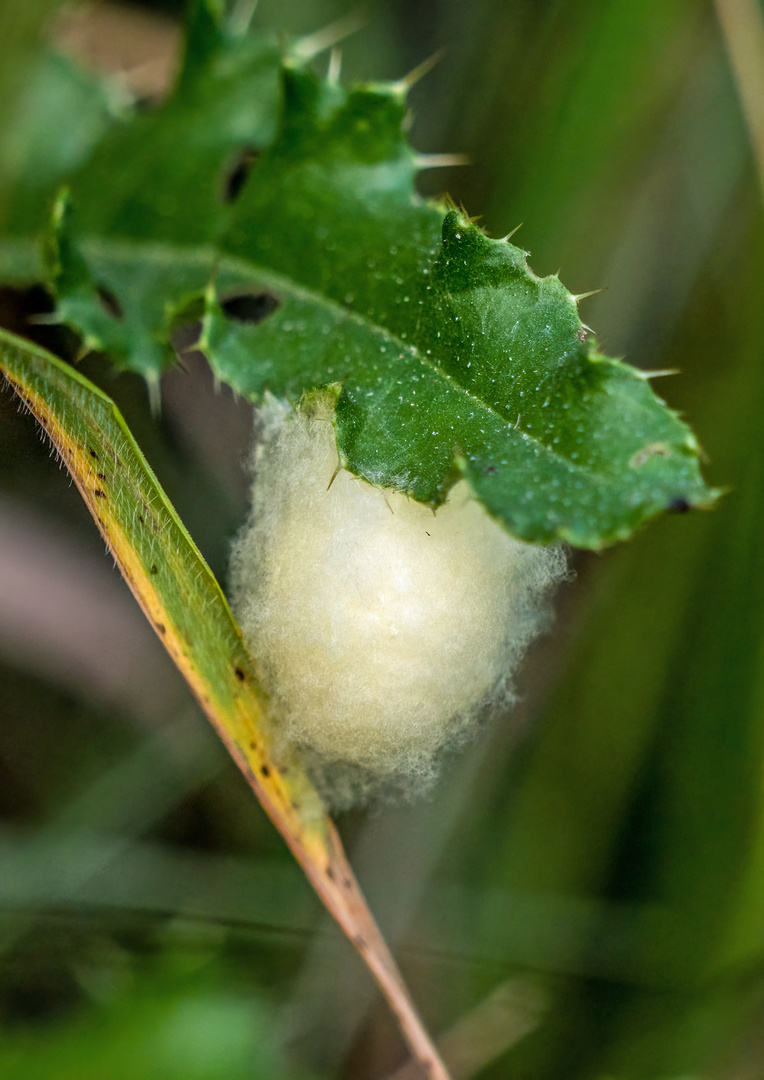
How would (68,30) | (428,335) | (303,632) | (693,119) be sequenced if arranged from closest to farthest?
(428,335) < (303,632) < (68,30) < (693,119)

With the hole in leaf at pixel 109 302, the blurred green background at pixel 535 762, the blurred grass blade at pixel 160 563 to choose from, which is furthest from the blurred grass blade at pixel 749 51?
the blurred grass blade at pixel 160 563

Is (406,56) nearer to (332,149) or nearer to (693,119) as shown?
(693,119)

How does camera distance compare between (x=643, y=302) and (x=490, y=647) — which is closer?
(x=490, y=647)

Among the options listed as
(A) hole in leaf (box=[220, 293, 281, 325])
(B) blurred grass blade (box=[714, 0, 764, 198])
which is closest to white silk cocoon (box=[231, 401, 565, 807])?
(A) hole in leaf (box=[220, 293, 281, 325])

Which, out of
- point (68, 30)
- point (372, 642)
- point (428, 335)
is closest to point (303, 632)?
point (372, 642)

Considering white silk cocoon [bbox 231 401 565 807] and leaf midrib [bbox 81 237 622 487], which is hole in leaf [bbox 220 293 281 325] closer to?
leaf midrib [bbox 81 237 622 487]
